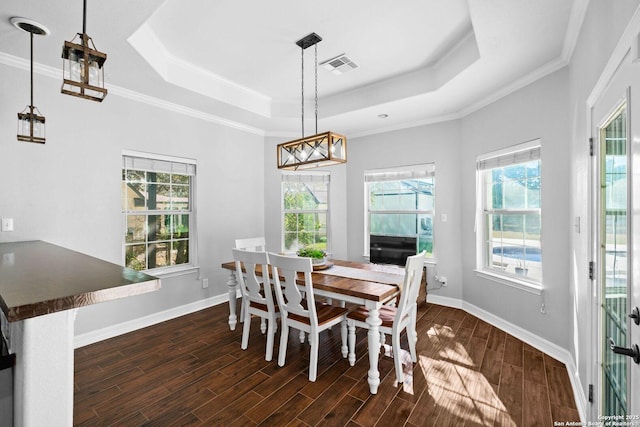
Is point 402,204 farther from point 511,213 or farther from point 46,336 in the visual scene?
point 46,336

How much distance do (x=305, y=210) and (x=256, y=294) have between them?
2426 millimetres

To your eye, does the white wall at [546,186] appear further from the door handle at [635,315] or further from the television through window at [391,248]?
the door handle at [635,315]

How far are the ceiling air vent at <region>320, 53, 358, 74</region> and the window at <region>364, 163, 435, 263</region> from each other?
1.81 m

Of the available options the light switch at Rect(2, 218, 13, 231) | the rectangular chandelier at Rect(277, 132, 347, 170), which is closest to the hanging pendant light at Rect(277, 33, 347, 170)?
the rectangular chandelier at Rect(277, 132, 347, 170)

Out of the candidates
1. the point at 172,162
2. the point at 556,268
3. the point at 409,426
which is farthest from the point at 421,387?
the point at 172,162

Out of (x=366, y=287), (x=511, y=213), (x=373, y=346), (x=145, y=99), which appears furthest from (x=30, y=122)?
(x=511, y=213)

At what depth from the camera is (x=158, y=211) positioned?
3770 mm

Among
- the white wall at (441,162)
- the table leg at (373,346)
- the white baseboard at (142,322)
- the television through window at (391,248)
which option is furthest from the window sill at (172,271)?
the white wall at (441,162)

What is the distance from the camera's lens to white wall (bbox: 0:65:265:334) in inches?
105

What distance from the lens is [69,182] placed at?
117 inches

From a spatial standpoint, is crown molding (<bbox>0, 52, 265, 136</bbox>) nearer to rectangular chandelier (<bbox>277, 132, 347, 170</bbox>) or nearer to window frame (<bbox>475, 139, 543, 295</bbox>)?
rectangular chandelier (<bbox>277, 132, 347, 170</bbox>)

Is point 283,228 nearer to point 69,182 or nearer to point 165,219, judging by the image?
point 165,219

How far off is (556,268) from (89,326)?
4.56m

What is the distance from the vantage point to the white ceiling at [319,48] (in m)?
2.19
